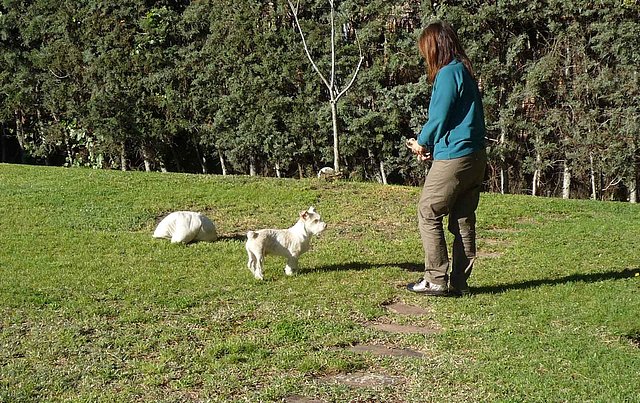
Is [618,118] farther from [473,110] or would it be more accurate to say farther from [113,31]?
[113,31]

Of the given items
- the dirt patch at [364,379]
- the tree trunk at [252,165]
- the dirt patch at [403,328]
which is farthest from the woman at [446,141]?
the tree trunk at [252,165]

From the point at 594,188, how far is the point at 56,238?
7.99 meters

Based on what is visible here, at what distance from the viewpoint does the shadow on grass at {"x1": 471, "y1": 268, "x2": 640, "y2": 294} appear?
19.8ft

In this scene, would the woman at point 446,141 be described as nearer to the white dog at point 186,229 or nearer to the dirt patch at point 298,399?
the dirt patch at point 298,399

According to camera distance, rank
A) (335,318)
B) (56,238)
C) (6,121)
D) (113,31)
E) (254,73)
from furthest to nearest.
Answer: (6,121) < (113,31) < (254,73) < (56,238) < (335,318)

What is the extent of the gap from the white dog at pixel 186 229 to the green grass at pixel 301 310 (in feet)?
0.49

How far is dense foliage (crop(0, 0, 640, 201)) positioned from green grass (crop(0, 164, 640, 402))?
239cm

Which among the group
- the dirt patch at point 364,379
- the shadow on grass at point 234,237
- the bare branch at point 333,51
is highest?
the bare branch at point 333,51

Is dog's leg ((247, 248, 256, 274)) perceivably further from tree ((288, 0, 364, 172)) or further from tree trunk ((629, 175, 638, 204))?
tree trunk ((629, 175, 638, 204))

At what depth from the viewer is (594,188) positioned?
460 inches

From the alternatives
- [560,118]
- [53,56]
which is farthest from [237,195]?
[53,56]

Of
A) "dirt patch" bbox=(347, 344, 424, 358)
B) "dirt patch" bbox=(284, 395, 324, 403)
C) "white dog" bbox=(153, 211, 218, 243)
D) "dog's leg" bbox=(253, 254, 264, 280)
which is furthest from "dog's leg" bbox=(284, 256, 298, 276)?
"dirt patch" bbox=(284, 395, 324, 403)

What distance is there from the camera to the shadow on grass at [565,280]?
603 centimetres

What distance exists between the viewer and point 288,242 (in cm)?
622
